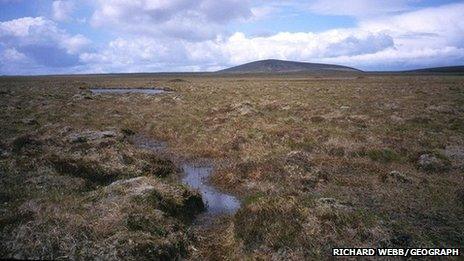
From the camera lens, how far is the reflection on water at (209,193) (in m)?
13.0

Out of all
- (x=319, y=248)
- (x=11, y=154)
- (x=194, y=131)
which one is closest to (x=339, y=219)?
(x=319, y=248)

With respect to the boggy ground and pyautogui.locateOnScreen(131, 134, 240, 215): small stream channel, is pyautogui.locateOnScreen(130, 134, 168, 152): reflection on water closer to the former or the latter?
pyautogui.locateOnScreen(131, 134, 240, 215): small stream channel

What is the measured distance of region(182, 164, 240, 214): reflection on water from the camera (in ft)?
42.5

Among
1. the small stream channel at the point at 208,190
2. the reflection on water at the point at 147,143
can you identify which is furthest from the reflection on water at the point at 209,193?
the reflection on water at the point at 147,143

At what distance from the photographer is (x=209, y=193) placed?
47.9 ft

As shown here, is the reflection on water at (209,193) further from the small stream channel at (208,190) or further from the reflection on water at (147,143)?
the reflection on water at (147,143)

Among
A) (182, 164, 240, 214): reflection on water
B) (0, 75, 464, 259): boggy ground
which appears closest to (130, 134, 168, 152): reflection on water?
(0, 75, 464, 259): boggy ground

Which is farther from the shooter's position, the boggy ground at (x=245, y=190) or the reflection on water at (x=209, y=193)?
the reflection on water at (x=209, y=193)

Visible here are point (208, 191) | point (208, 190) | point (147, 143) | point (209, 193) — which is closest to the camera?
point (209, 193)

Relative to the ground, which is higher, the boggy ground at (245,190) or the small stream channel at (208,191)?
the boggy ground at (245,190)

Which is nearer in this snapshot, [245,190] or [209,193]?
[245,190]

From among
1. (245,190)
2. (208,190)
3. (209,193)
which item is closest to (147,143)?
(208,190)

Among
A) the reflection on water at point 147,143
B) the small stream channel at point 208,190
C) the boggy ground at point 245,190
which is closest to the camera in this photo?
the boggy ground at point 245,190

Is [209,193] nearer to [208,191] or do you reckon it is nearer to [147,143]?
[208,191]
